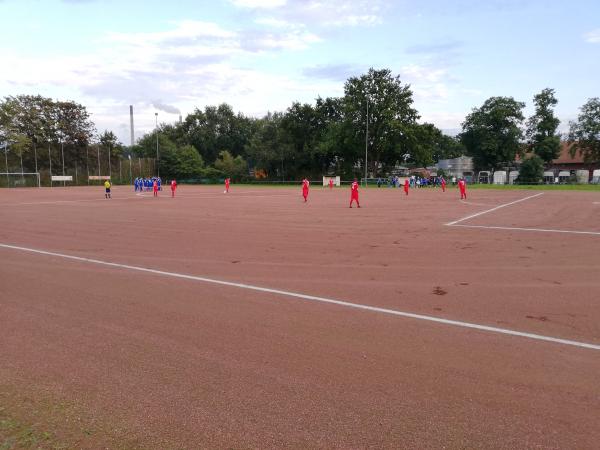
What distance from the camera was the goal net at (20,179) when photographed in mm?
62281

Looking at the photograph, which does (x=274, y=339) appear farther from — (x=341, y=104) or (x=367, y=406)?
(x=341, y=104)

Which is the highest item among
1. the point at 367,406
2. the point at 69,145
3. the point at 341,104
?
the point at 341,104

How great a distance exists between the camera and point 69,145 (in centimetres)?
7338

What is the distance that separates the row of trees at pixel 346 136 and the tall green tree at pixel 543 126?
16 centimetres

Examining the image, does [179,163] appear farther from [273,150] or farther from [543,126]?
[543,126]

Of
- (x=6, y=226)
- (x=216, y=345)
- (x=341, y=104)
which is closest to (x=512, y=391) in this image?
(x=216, y=345)

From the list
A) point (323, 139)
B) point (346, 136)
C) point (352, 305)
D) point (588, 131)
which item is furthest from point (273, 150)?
point (352, 305)

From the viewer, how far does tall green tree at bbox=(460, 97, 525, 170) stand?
77625 millimetres

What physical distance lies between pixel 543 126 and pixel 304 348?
88.2 meters

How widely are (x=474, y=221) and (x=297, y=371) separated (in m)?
14.3

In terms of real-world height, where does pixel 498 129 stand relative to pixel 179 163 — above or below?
above

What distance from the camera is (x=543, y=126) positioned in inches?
3125

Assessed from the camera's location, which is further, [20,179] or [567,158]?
[567,158]

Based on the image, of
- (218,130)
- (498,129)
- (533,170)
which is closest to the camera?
(533,170)
